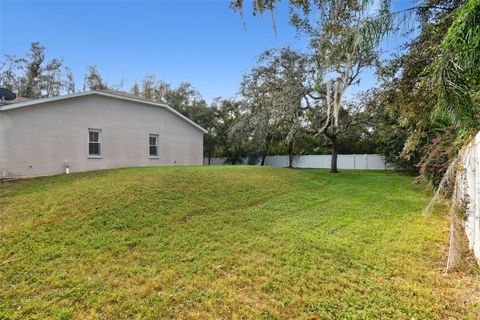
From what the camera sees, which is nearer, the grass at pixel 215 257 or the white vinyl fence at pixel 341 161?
the grass at pixel 215 257

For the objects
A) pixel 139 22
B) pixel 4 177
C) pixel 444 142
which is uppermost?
pixel 139 22

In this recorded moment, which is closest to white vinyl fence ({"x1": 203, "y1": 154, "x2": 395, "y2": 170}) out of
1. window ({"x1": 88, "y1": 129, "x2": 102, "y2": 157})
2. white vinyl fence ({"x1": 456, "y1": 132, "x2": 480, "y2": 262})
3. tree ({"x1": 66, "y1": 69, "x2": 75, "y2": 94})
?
tree ({"x1": 66, "y1": 69, "x2": 75, "y2": 94})

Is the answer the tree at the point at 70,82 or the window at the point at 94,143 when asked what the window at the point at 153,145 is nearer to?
the window at the point at 94,143

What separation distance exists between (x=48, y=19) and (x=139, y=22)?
461cm

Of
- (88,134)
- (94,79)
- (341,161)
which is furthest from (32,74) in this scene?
(341,161)

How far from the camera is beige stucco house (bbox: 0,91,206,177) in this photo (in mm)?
11164

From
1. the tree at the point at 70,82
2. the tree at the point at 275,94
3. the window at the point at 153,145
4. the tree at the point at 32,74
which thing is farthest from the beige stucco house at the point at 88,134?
the tree at the point at 32,74

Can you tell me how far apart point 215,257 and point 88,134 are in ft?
36.8

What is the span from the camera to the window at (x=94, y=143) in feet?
42.5

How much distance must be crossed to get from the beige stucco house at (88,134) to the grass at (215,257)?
3921mm

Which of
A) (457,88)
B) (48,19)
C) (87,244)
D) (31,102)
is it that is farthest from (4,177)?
(457,88)

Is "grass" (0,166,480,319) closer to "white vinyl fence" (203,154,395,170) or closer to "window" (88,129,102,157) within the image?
"window" (88,129,102,157)

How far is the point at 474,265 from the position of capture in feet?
12.6

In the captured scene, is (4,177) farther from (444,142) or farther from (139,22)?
(444,142)
